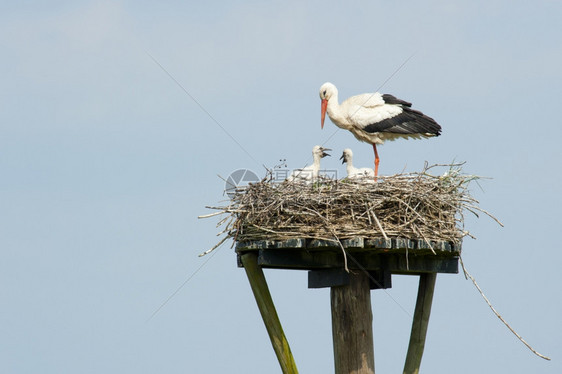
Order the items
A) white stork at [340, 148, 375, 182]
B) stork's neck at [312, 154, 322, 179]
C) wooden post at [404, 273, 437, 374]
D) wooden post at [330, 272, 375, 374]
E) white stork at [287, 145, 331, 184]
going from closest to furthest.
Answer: wooden post at [330, 272, 375, 374]
wooden post at [404, 273, 437, 374]
white stork at [287, 145, 331, 184]
stork's neck at [312, 154, 322, 179]
white stork at [340, 148, 375, 182]

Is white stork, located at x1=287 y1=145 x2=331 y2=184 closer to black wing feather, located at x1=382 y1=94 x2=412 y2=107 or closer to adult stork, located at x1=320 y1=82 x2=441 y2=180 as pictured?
adult stork, located at x1=320 y1=82 x2=441 y2=180

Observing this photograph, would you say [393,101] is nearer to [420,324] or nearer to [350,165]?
[350,165]

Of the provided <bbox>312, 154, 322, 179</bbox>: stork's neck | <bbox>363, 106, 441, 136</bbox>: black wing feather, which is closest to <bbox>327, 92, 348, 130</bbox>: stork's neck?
<bbox>363, 106, 441, 136</bbox>: black wing feather

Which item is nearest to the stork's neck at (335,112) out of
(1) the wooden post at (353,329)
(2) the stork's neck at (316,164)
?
(2) the stork's neck at (316,164)

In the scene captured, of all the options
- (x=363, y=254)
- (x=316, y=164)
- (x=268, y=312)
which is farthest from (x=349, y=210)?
(x=316, y=164)

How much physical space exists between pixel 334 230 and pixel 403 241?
53 centimetres

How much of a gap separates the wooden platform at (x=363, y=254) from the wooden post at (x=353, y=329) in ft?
0.63

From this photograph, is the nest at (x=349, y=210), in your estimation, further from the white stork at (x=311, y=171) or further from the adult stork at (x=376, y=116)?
the adult stork at (x=376, y=116)

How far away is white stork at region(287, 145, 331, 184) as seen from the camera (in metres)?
7.47

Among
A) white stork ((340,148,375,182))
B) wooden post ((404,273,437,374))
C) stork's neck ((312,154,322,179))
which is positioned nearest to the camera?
wooden post ((404,273,437,374))

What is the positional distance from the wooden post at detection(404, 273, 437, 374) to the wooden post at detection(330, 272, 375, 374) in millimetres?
567

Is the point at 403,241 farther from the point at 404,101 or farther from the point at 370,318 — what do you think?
the point at 404,101

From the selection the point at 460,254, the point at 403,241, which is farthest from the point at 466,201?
the point at 403,241

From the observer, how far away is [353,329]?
21.2 feet
